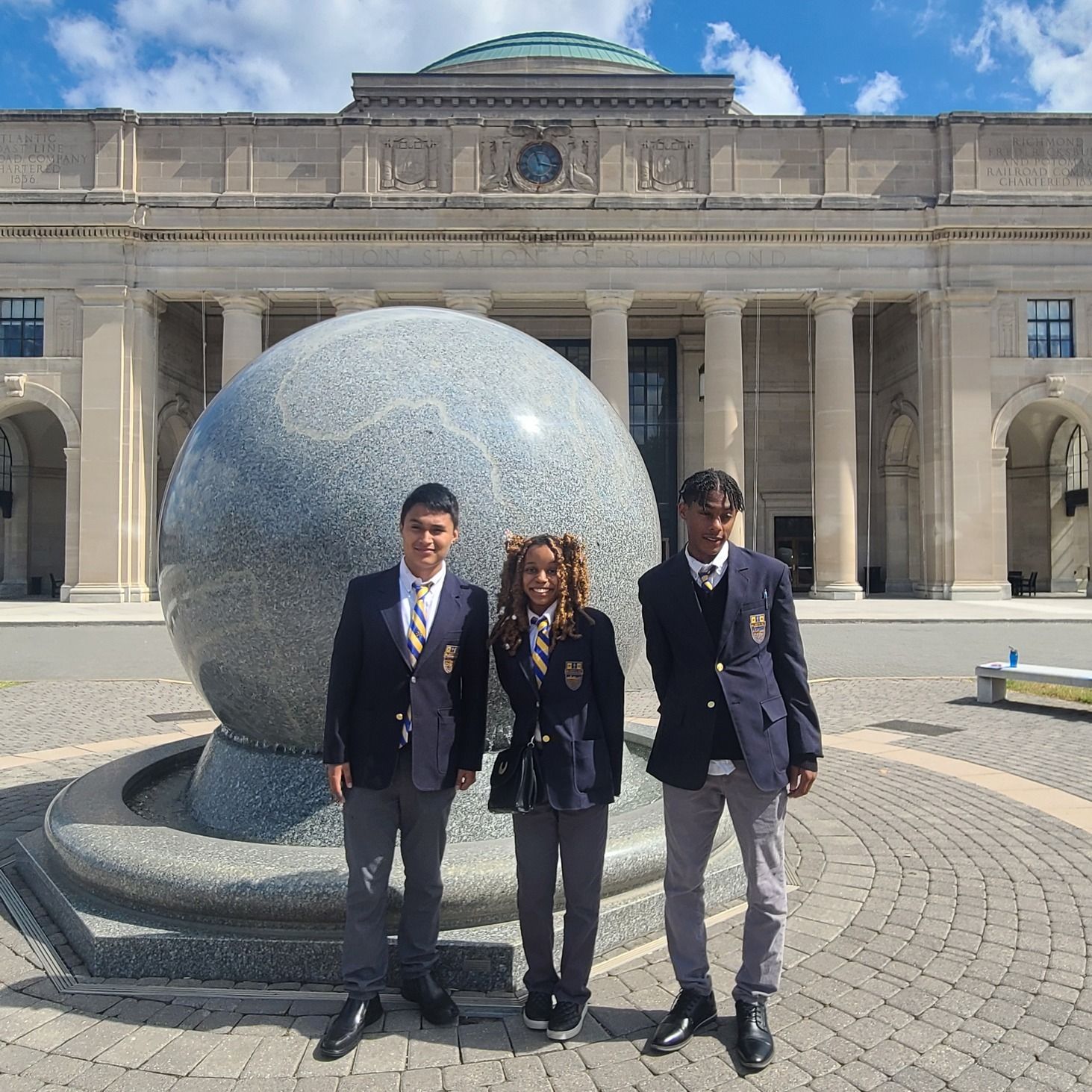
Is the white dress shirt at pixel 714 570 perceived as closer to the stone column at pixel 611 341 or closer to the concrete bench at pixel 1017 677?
the concrete bench at pixel 1017 677

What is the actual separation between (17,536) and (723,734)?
44192mm

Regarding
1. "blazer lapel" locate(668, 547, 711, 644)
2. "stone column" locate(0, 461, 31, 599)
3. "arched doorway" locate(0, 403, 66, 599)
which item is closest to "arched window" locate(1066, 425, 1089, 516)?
"blazer lapel" locate(668, 547, 711, 644)

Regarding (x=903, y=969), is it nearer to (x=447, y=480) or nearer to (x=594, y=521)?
(x=594, y=521)

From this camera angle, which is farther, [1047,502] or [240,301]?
[1047,502]

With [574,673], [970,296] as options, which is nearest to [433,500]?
[574,673]

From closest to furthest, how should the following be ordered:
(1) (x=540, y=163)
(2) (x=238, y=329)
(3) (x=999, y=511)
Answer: (3) (x=999, y=511) < (2) (x=238, y=329) < (1) (x=540, y=163)

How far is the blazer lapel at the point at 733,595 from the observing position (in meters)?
3.37

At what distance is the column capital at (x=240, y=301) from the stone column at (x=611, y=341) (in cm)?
1286

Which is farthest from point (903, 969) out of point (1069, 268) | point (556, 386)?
point (1069, 268)

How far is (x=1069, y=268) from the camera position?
3278cm

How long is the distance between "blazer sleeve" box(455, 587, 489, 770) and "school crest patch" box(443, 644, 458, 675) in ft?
0.11

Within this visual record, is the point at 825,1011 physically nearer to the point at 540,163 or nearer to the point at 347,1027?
the point at 347,1027

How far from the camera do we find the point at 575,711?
3.36 meters

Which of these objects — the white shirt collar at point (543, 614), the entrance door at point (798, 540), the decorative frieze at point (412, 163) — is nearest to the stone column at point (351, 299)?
the decorative frieze at point (412, 163)
